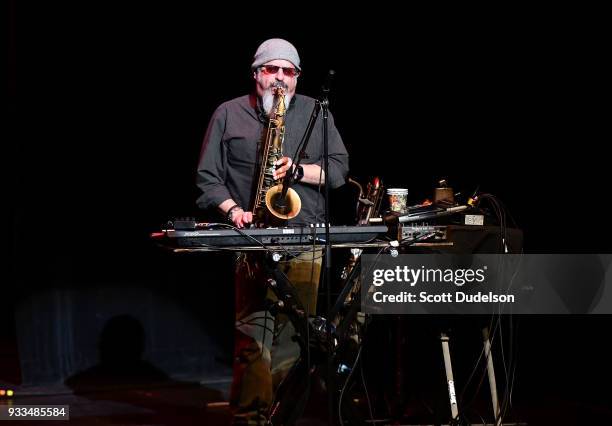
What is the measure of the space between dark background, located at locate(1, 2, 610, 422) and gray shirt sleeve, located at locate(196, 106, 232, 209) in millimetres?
1473

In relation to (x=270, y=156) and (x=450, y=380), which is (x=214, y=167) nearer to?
(x=270, y=156)

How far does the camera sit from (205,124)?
5.12m

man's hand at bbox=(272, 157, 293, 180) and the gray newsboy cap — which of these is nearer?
man's hand at bbox=(272, 157, 293, 180)

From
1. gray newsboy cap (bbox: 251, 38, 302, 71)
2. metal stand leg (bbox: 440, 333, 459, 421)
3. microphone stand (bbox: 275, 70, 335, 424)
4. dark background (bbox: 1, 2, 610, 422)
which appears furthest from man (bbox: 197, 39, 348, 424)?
dark background (bbox: 1, 2, 610, 422)

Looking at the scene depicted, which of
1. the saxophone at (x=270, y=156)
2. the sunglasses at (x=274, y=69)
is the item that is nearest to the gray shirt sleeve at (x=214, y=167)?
the saxophone at (x=270, y=156)

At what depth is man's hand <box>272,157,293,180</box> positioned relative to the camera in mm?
3211

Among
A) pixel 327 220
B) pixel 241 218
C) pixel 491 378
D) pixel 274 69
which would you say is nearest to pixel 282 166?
pixel 241 218

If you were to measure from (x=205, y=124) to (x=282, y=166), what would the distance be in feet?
6.59

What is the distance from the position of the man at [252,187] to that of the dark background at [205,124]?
1499 mm

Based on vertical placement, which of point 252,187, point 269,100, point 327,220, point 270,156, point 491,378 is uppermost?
point 269,100

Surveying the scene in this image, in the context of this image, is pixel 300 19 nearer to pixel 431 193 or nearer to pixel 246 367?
pixel 431 193

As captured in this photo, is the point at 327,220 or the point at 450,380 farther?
the point at 450,380

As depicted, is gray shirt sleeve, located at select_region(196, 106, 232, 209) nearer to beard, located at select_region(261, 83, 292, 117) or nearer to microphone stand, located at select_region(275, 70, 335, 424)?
beard, located at select_region(261, 83, 292, 117)

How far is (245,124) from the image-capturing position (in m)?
3.65
